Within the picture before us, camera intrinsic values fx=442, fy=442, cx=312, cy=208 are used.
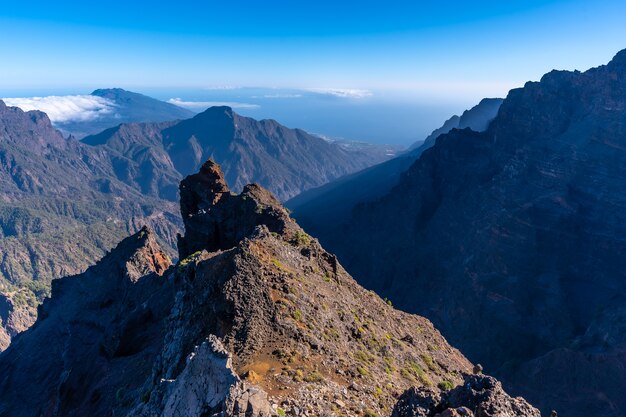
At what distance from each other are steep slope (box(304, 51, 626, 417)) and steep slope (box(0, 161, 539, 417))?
38617 millimetres

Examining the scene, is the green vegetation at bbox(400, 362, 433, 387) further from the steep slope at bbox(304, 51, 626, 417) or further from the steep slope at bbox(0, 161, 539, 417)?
the steep slope at bbox(304, 51, 626, 417)

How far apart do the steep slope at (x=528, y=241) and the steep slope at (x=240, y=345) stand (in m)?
38.6

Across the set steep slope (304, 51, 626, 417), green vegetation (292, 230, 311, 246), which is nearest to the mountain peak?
steep slope (304, 51, 626, 417)

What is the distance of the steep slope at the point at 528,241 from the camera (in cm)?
7194

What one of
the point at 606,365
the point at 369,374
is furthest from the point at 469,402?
the point at 606,365

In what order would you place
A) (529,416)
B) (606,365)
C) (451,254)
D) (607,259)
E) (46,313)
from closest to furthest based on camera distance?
(529,416)
(606,365)
(46,313)
(607,259)
(451,254)

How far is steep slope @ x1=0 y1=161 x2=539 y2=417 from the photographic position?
18016 millimetres

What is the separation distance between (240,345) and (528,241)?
9452 cm

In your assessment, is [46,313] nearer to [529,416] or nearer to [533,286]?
[529,416]

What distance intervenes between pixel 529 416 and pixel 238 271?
→ 16288 millimetres

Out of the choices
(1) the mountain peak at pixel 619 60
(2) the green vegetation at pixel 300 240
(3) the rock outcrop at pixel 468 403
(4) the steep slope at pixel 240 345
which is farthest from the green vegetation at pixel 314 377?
(1) the mountain peak at pixel 619 60

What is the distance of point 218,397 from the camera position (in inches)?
667

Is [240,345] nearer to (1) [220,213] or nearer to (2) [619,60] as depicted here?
(1) [220,213]

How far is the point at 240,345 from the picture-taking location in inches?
871
